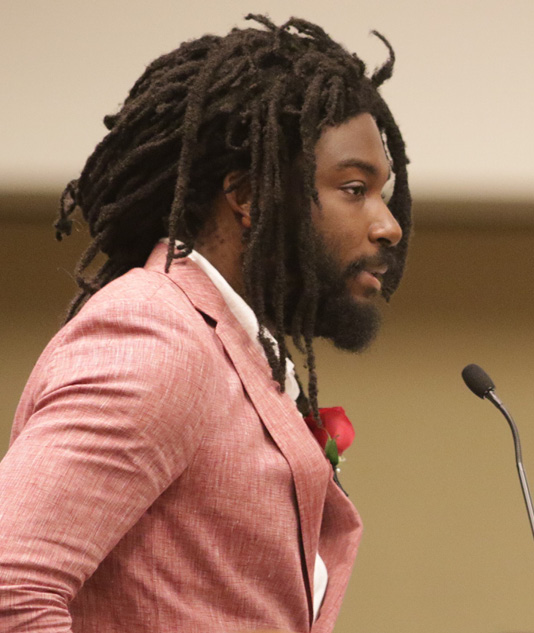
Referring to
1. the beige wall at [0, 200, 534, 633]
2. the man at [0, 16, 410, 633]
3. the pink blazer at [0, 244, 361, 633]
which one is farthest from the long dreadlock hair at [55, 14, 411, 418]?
the beige wall at [0, 200, 534, 633]

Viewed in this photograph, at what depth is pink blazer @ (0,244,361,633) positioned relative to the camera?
0.77m

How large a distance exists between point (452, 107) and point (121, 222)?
3.83ft

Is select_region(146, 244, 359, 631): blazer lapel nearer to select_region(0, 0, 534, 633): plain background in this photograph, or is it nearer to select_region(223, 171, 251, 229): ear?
select_region(223, 171, 251, 229): ear

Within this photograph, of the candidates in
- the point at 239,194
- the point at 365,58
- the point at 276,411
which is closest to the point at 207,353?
the point at 276,411

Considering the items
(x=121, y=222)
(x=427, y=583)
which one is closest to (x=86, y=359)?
(x=121, y=222)

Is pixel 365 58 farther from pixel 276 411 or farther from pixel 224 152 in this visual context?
pixel 276 411

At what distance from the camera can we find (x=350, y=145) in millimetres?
1137

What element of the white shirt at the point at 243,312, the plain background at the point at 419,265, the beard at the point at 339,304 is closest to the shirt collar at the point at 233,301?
the white shirt at the point at 243,312

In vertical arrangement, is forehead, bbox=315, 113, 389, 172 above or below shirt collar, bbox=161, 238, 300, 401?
above

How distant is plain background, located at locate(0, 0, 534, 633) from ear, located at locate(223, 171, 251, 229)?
97 centimetres

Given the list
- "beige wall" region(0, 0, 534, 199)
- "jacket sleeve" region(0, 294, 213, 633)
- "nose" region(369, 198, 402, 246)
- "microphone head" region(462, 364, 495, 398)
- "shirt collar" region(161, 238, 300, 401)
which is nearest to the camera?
"jacket sleeve" region(0, 294, 213, 633)

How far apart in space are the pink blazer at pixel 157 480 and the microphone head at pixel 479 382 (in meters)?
0.36

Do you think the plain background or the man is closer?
the man

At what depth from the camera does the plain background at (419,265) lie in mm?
2012
